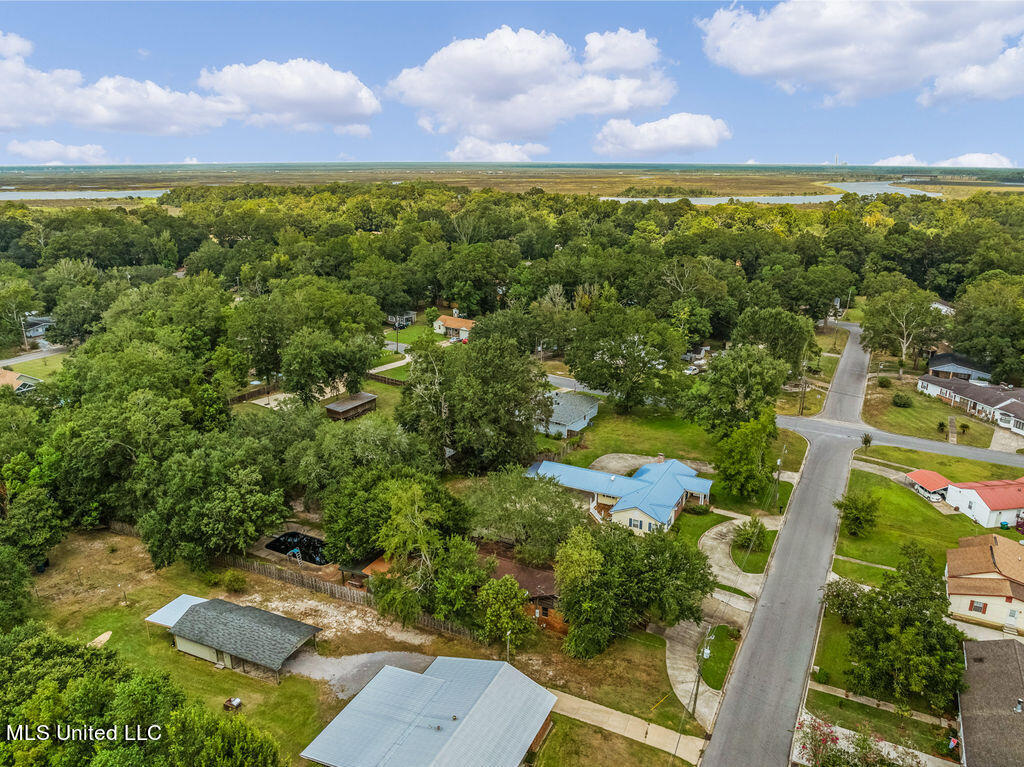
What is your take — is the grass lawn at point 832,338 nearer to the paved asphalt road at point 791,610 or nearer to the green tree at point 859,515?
the paved asphalt road at point 791,610

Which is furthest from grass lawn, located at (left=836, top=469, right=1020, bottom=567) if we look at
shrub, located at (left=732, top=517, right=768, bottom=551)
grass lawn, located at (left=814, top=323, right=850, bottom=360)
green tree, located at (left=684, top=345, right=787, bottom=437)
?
grass lawn, located at (left=814, top=323, right=850, bottom=360)

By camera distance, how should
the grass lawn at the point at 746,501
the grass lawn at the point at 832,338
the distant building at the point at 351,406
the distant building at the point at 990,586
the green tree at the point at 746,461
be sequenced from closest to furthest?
the distant building at the point at 990,586, the green tree at the point at 746,461, the grass lawn at the point at 746,501, the distant building at the point at 351,406, the grass lawn at the point at 832,338

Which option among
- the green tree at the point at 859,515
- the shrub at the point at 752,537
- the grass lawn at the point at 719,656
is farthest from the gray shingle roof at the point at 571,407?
the grass lawn at the point at 719,656

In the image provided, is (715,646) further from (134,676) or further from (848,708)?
(134,676)

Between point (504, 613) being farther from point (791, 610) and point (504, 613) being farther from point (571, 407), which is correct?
point (571, 407)

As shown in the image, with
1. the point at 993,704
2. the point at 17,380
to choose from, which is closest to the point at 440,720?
the point at 993,704

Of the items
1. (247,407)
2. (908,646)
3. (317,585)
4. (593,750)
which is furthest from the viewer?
(247,407)
